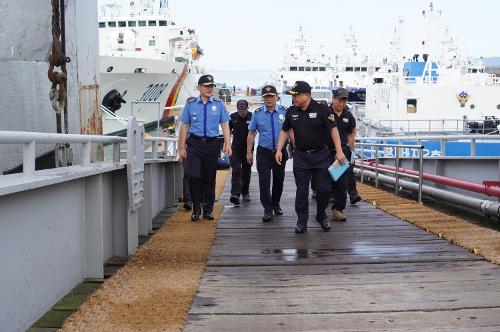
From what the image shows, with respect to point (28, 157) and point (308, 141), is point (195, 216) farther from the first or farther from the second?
point (28, 157)

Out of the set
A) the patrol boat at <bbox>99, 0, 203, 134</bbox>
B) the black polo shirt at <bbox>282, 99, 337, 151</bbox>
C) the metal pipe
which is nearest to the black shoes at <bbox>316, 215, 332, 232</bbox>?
the black polo shirt at <bbox>282, 99, 337, 151</bbox>

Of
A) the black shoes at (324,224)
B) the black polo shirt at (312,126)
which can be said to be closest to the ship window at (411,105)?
the black shoes at (324,224)

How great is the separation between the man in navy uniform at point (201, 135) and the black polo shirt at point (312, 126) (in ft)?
4.06

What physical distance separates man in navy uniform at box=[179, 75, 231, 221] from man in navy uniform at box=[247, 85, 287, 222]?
0.60 meters

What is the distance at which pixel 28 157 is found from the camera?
403 cm

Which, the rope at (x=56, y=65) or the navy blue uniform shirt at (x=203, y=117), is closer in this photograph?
the rope at (x=56, y=65)

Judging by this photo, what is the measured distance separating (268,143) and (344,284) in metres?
3.93

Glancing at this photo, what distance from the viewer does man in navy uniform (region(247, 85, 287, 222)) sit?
8852mm

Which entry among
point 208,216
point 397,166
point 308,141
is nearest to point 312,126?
point 308,141

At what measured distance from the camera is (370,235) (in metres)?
7.57

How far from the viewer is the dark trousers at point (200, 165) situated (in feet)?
27.5

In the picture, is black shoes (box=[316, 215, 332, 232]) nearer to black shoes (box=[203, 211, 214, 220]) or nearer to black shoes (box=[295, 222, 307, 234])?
black shoes (box=[295, 222, 307, 234])

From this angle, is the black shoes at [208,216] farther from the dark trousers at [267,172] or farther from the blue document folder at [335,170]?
the blue document folder at [335,170]

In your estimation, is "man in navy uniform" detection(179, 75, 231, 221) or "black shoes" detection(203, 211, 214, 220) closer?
"man in navy uniform" detection(179, 75, 231, 221)
